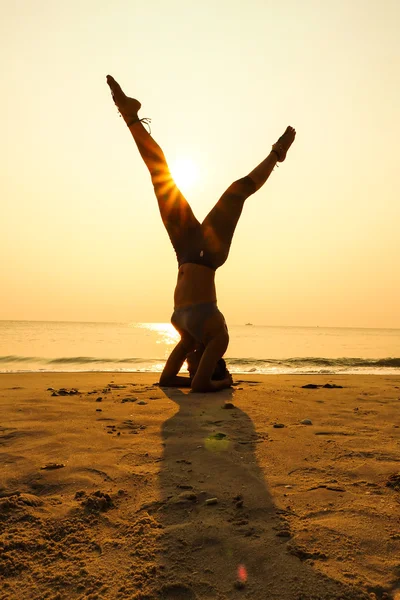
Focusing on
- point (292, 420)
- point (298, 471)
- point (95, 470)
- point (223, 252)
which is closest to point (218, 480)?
point (298, 471)

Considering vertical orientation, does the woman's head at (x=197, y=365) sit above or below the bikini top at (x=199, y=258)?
below

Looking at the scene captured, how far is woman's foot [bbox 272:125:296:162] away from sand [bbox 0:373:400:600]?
389 cm

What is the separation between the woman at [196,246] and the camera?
18.0ft

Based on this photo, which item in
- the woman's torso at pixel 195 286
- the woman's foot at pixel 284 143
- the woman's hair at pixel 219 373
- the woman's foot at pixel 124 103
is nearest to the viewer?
the woman's foot at pixel 124 103

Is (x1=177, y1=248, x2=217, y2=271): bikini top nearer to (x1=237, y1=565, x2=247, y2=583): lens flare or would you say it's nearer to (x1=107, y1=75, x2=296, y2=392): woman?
(x1=107, y1=75, x2=296, y2=392): woman

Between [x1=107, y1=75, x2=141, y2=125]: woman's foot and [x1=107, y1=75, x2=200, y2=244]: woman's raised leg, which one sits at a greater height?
[x1=107, y1=75, x2=141, y2=125]: woman's foot

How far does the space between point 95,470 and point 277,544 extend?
1.16m

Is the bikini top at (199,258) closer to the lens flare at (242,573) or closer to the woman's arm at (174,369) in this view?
the woman's arm at (174,369)

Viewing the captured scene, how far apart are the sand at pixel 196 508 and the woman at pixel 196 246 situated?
1.76 m

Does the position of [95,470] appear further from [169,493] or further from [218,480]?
[218,480]

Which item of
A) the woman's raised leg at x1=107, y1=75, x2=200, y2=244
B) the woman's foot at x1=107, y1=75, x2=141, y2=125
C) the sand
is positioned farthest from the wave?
the sand

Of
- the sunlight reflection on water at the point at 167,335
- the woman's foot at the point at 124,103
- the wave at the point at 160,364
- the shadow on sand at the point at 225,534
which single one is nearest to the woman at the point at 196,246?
the woman's foot at the point at 124,103

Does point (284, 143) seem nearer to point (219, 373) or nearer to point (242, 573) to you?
point (219, 373)

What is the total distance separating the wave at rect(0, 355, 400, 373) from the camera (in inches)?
459
